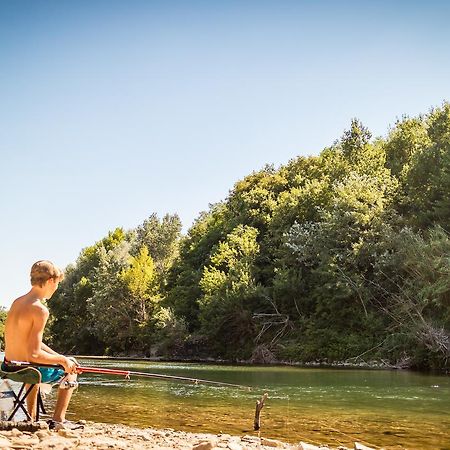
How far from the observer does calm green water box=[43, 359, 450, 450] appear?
35.3 feet

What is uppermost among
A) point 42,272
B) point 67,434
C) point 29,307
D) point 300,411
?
point 42,272

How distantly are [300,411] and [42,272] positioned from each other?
930 centimetres

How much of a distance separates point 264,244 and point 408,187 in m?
13.3

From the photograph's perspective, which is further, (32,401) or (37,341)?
(32,401)

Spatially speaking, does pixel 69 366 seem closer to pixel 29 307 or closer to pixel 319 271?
pixel 29 307

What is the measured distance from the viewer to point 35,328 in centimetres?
611

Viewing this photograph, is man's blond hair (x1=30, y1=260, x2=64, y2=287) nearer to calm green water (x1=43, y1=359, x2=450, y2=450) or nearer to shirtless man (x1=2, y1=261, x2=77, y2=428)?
shirtless man (x1=2, y1=261, x2=77, y2=428)

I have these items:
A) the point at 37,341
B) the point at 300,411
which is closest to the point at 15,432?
the point at 37,341

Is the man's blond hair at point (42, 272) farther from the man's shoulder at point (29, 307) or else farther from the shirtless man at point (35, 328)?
the man's shoulder at point (29, 307)

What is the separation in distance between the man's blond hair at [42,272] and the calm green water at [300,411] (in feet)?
18.7

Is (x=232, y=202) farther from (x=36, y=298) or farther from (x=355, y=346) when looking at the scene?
(x=36, y=298)

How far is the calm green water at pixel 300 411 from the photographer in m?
10.8

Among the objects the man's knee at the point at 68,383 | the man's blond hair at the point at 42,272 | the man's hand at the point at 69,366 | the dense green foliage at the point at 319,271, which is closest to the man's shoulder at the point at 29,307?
the man's blond hair at the point at 42,272

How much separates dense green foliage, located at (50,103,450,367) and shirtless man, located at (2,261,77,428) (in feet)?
95.9
